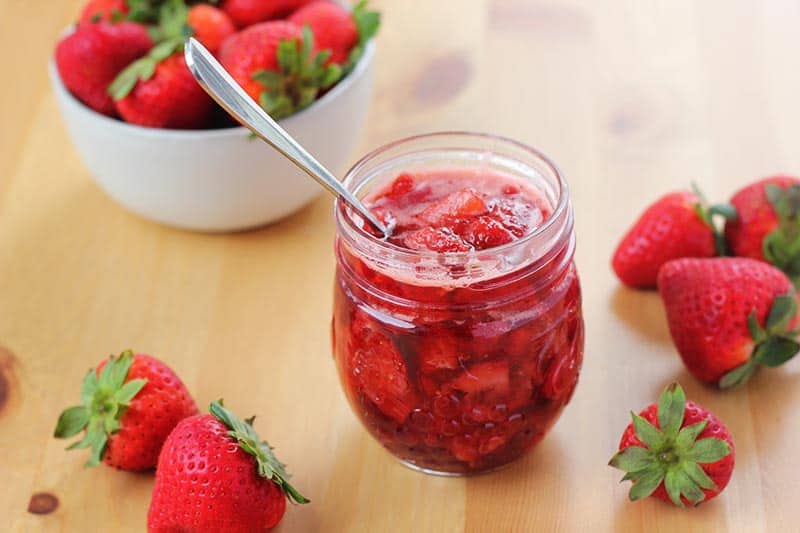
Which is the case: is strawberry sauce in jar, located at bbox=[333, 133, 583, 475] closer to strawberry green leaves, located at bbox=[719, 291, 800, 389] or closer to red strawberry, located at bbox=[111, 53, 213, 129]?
strawberry green leaves, located at bbox=[719, 291, 800, 389]

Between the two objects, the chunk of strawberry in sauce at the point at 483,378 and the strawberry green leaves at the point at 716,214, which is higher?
the chunk of strawberry in sauce at the point at 483,378

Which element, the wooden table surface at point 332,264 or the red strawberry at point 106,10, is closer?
the wooden table surface at point 332,264

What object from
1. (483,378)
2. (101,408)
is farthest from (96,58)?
(483,378)

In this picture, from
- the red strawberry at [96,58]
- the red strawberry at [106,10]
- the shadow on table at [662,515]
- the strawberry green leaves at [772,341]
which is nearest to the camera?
the shadow on table at [662,515]

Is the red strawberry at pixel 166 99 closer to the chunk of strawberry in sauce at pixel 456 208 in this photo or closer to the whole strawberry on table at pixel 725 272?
the chunk of strawberry in sauce at pixel 456 208

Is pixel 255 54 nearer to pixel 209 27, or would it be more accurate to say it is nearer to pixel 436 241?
pixel 209 27

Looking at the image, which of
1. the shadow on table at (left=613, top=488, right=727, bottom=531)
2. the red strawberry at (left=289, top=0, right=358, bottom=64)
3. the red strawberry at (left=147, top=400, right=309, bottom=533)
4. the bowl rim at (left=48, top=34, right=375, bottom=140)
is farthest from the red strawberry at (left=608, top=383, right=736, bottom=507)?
the red strawberry at (left=289, top=0, right=358, bottom=64)

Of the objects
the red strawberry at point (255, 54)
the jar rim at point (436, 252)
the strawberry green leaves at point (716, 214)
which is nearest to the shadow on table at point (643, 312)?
Answer: the strawberry green leaves at point (716, 214)

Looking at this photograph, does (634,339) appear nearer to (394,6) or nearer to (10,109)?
(394,6)

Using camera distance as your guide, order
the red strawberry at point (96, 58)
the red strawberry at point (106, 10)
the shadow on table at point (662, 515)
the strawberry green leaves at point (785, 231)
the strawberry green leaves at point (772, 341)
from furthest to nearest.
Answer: the red strawberry at point (106, 10) → the red strawberry at point (96, 58) → the strawberry green leaves at point (785, 231) → the strawberry green leaves at point (772, 341) → the shadow on table at point (662, 515)
